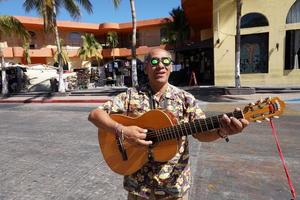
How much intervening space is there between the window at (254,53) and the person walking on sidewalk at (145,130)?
18.1 m

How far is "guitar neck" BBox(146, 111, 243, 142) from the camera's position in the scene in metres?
2.42

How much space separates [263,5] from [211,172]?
1616 cm

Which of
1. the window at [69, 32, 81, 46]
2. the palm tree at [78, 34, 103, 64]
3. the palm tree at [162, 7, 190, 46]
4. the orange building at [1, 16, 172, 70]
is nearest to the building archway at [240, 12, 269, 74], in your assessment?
the palm tree at [162, 7, 190, 46]

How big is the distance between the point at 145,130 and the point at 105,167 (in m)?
3.43

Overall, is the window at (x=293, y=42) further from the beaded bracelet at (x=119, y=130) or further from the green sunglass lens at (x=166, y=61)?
the beaded bracelet at (x=119, y=130)

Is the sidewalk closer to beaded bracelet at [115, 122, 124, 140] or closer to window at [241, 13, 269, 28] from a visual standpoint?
window at [241, 13, 269, 28]

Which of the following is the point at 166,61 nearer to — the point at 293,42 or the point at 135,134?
the point at 135,134

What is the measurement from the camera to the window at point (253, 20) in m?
19.5

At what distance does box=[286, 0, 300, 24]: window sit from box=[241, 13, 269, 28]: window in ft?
3.67

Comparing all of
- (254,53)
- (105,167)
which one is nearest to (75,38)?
(254,53)

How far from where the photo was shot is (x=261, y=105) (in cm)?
226

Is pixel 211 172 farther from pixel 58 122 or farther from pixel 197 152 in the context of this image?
pixel 58 122

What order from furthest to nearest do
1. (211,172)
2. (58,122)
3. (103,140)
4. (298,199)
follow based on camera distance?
(58,122), (211,172), (298,199), (103,140)

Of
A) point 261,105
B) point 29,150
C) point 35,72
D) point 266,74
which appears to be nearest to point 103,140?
point 261,105
